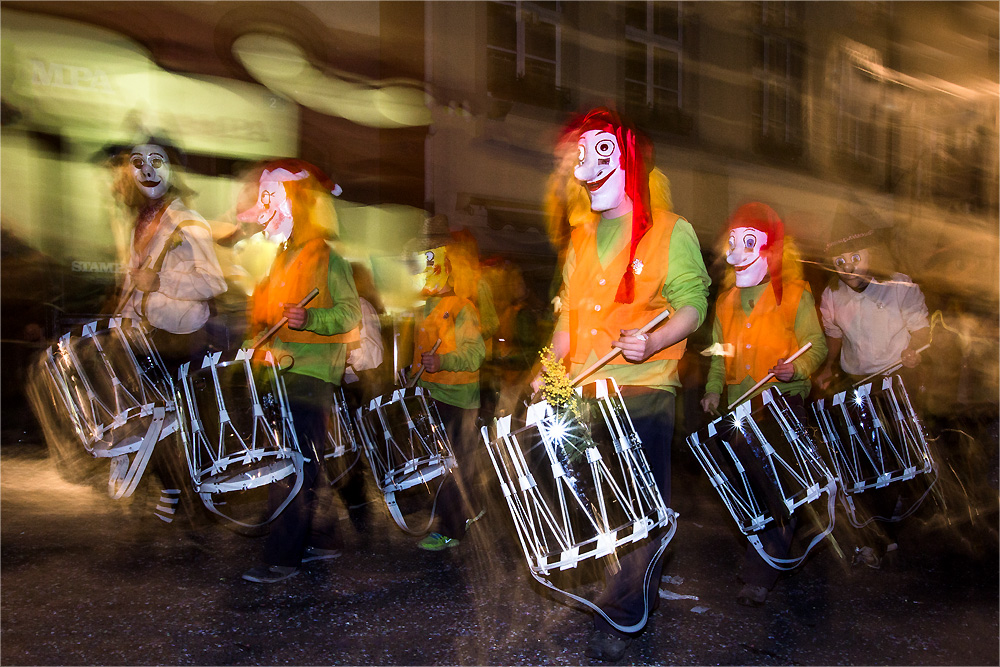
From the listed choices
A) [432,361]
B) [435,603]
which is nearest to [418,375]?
[432,361]

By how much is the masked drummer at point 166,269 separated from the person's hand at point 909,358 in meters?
3.54

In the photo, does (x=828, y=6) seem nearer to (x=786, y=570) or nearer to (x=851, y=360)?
(x=851, y=360)

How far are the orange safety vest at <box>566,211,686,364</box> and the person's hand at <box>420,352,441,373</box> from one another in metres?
1.65

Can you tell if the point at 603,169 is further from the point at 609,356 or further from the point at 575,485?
the point at 575,485

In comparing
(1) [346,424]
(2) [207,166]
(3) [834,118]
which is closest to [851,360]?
(1) [346,424]

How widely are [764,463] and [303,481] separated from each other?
1984mm

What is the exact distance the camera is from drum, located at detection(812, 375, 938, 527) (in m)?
3.83

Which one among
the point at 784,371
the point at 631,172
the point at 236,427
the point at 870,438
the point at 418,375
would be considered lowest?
the point at 870,438

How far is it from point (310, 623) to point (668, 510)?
1.43 m

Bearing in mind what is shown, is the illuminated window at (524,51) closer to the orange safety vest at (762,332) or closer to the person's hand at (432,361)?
the person's hand at (432,361)

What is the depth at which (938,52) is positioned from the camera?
7137 millimetres

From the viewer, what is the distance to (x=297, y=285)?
151 inches

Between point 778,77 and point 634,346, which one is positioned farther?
point 778,77

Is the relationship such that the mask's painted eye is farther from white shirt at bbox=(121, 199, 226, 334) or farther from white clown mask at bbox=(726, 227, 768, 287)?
white shirt at bbox=(121, 199, 226, 334)
